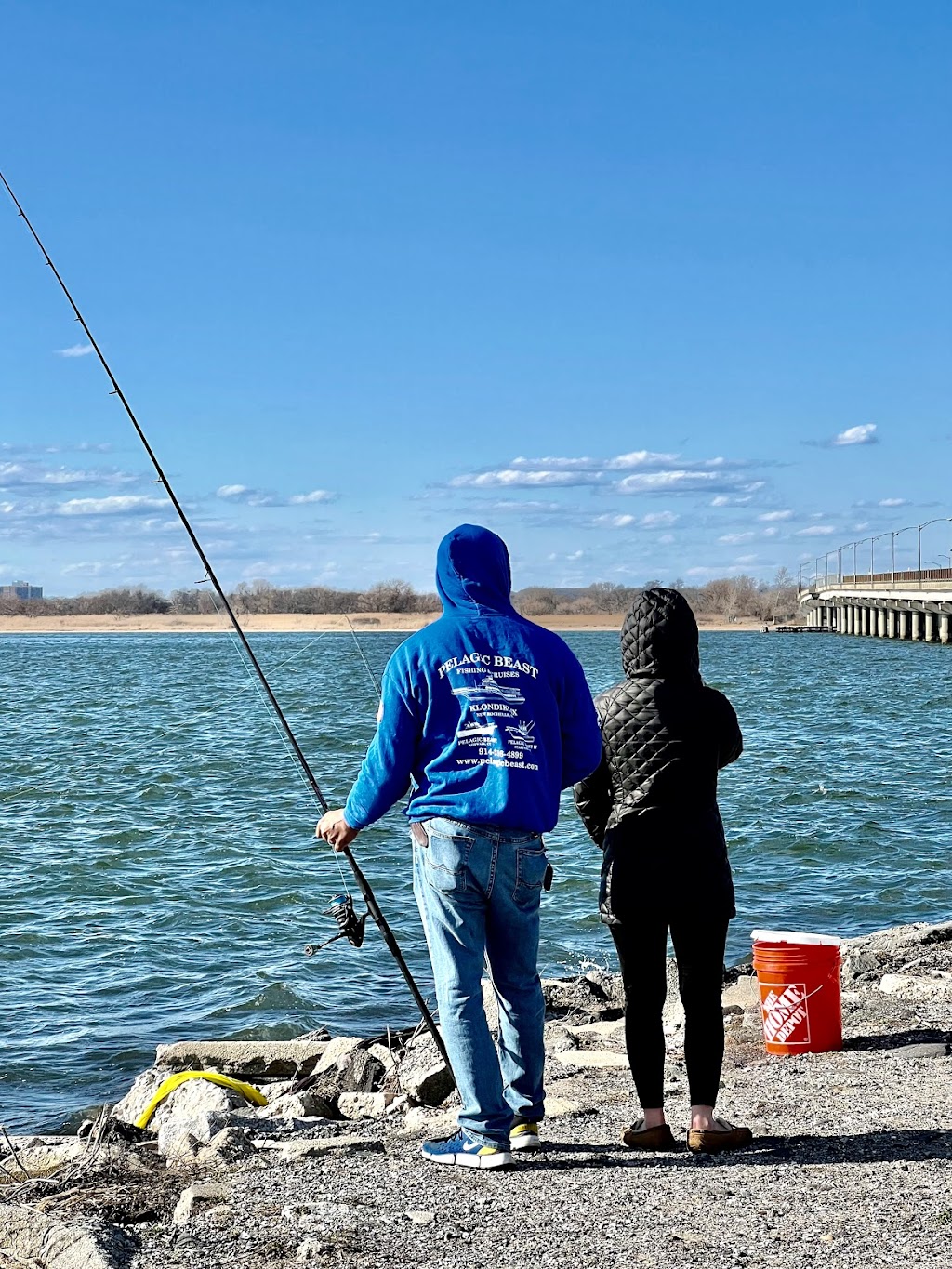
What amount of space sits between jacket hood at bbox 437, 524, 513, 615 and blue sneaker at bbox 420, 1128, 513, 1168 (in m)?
1.86

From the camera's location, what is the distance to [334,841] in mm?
4973

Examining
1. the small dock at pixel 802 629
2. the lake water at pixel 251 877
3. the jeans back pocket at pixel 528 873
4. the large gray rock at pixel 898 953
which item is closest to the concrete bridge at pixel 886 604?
the small dock at pixel 802 629

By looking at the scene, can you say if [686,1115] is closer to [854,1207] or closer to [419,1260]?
[854,1207]

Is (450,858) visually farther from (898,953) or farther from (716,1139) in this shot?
(898,953)

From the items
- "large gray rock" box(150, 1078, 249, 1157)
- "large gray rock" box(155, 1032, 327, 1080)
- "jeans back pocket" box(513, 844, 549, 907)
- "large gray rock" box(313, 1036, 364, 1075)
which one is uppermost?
"jeans back pocket" box(513, 844, 549, 907)

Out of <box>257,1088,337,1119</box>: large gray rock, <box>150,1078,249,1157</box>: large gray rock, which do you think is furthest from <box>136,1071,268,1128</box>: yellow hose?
<box>257,1088,337,1119</box>: large gray rock

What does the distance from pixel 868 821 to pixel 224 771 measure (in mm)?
12920

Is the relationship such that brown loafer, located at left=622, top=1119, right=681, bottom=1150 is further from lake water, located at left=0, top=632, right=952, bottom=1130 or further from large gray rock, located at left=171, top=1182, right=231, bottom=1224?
lake water, located at left=0, top=632, right=952, bottom=1130

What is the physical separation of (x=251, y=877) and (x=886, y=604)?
95853 mm

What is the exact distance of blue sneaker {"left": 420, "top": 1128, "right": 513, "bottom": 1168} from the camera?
489 cm

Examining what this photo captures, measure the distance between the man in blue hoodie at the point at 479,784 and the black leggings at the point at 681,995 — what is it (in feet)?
1.31

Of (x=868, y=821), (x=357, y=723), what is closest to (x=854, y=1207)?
(x=868, y=821)

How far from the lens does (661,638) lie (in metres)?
5.03

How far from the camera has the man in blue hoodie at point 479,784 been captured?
15.4 feet
